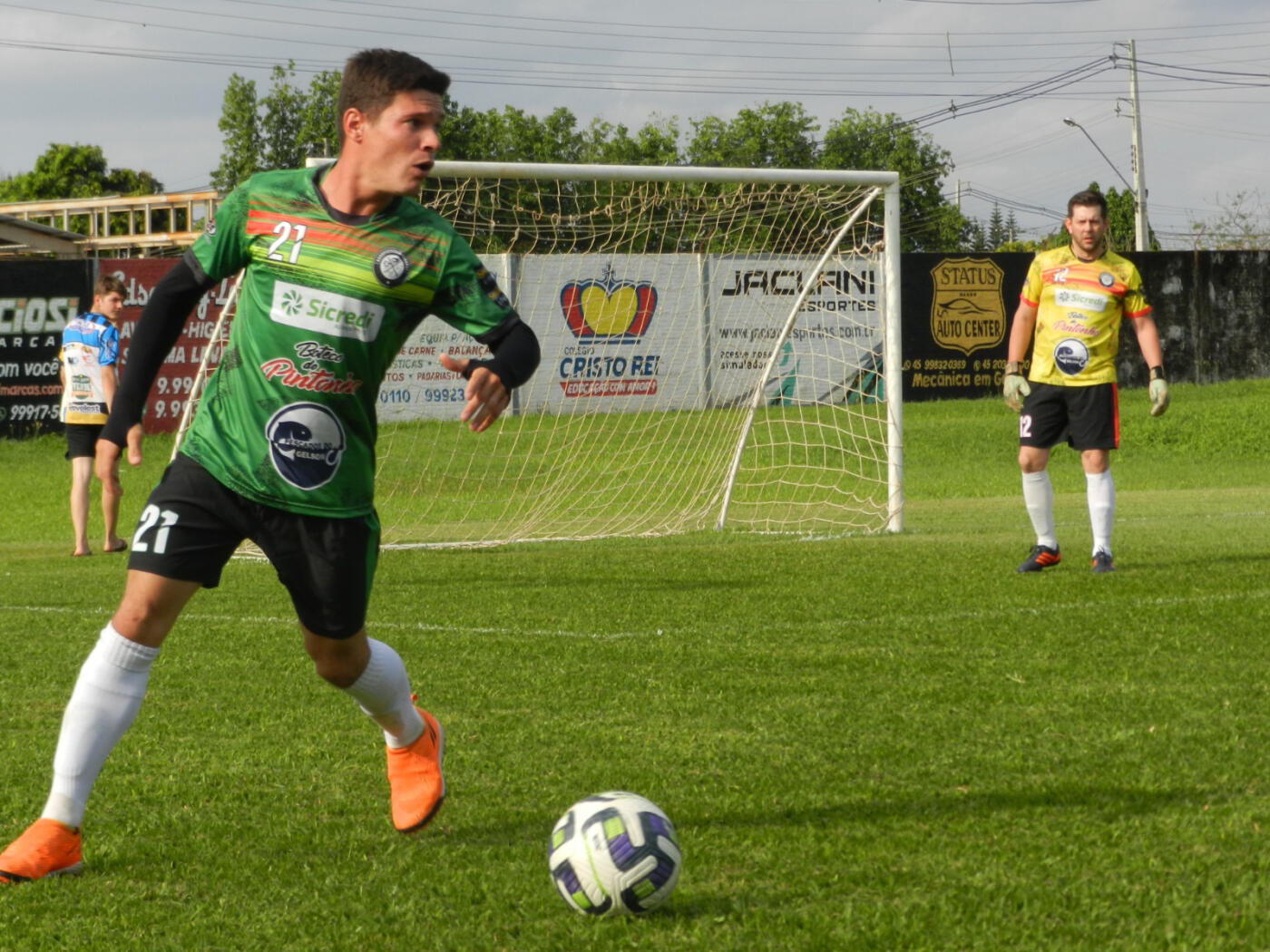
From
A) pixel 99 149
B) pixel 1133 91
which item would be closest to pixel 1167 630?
pixel 1133 91

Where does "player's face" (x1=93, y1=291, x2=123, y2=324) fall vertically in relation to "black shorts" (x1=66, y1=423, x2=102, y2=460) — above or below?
above

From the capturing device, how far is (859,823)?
146 inches

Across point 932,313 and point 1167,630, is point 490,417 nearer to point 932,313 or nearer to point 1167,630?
point 1167,630

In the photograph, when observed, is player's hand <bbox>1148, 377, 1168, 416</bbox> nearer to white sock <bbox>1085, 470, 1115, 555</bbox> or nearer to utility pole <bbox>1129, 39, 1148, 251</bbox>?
white sock <bbox>1085, 470, 1115, 555</bbox>

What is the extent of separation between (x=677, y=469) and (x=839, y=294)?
242 cm

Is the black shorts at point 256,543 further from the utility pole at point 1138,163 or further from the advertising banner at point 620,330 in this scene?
the utility pole at point 1138,163

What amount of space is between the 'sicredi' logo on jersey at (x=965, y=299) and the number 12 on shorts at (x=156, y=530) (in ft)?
69.5

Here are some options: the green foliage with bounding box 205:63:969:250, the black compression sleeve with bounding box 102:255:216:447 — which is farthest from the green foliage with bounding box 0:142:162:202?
the black compression sleeve with bounding box 102:255:216:447

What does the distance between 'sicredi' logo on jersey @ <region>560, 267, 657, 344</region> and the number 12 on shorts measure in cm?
933

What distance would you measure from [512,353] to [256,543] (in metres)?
0.74

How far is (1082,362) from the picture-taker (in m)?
8.77

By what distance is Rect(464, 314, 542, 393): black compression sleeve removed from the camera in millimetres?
3418

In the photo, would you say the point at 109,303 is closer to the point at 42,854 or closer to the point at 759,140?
the point at 42,854

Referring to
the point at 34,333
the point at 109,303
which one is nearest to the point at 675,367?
the point at 109,303
